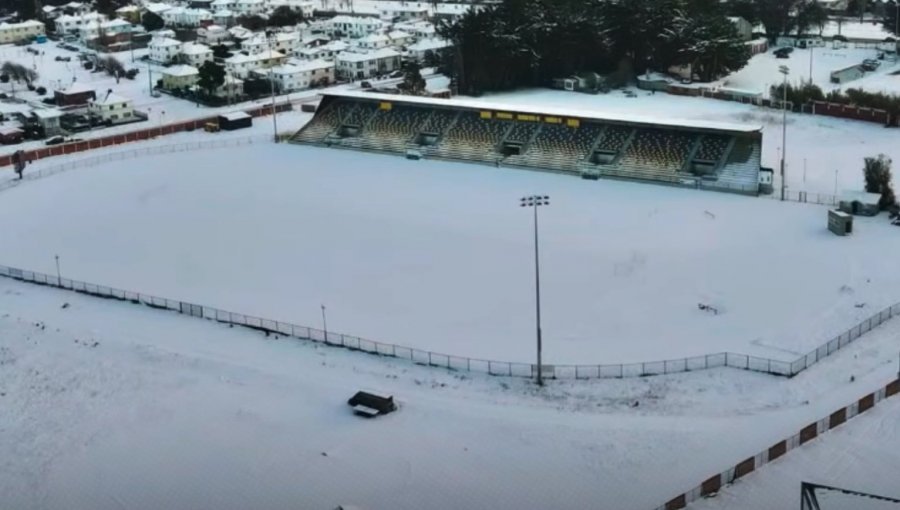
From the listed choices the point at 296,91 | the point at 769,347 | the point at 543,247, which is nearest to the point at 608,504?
the point at 769,347

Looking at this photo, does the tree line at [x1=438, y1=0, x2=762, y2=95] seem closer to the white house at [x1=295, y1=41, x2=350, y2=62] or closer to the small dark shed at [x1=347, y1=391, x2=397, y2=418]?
the white house at [x1=295, y1=41, x2=350, y2=62]

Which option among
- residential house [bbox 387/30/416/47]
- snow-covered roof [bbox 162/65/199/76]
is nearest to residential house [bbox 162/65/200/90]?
snow-covered roof [bbox 162/65/199/76]

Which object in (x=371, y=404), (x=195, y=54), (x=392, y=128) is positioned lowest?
(x=371, y=404)

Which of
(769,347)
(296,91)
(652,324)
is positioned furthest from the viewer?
(296,91)

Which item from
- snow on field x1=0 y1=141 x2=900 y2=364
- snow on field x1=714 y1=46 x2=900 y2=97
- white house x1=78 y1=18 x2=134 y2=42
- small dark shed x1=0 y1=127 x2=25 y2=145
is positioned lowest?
snow on field x1=0 y1=141 x2=900 y2=364

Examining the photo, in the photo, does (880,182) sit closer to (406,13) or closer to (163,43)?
(163,43)

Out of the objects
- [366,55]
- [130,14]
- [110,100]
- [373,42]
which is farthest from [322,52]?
[130,14]

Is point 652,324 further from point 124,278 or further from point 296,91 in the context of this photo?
point 296,91
